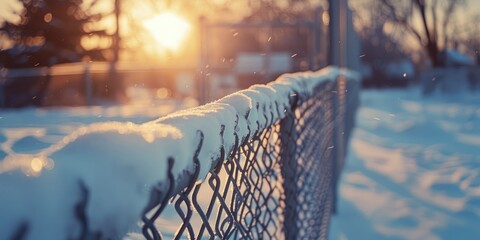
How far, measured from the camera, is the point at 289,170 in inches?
103

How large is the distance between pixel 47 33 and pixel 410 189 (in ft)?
79.2

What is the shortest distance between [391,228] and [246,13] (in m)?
31.0

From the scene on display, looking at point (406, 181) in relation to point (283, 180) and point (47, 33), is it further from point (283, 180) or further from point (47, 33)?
point (47, 33)

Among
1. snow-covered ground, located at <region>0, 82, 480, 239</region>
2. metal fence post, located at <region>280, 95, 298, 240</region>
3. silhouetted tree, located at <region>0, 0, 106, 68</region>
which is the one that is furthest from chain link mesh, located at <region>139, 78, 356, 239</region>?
silhouetted tree, located at <region>0, 0, 106, 68</region>

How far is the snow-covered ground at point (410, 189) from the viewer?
182 inches

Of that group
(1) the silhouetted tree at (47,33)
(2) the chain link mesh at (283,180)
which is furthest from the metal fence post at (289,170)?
(1) the silhouetted tree at (47,33)

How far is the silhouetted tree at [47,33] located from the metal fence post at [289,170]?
999 inches

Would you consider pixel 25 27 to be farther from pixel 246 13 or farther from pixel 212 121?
pixel 212 121

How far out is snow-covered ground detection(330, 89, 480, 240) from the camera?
182 inches

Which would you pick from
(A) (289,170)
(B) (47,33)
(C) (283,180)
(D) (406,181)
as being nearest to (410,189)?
(D) (406,181)

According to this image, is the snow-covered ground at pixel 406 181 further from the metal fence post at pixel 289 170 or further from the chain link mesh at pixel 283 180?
the metal fence post at pixel 289 170

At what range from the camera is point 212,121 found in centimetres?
117

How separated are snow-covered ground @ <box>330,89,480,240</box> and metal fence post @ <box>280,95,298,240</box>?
68.3 inches

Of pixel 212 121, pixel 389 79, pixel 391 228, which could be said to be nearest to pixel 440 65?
pixel 389 79
